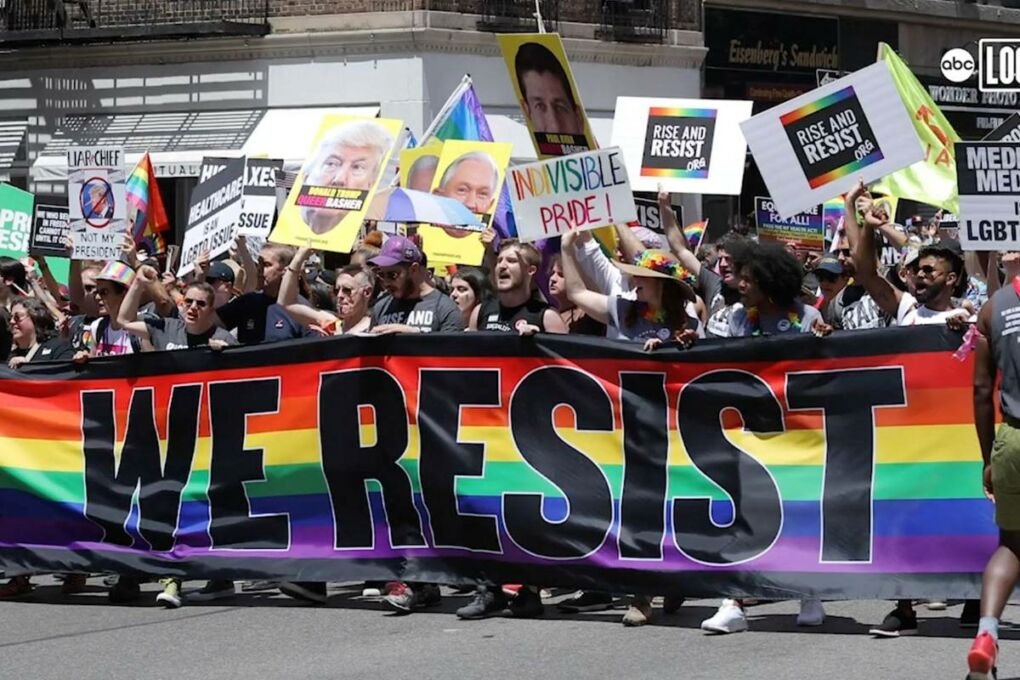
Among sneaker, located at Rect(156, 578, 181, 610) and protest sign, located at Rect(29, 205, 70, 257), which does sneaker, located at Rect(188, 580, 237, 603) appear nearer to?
sneaker, located at Rect(156, 578, 181, 610)

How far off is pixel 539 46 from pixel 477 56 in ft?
48.1

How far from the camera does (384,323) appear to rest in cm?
1097

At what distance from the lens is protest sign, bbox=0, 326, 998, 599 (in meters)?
9.28

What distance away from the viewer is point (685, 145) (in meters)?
14.8

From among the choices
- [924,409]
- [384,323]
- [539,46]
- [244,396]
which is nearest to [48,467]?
[244,396]

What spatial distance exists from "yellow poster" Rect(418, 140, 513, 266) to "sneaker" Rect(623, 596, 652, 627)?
15.3 feet

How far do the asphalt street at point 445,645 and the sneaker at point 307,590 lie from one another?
6 cm

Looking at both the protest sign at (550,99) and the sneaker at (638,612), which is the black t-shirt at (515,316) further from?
the protest sign at (550,99)

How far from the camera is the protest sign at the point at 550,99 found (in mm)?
12586

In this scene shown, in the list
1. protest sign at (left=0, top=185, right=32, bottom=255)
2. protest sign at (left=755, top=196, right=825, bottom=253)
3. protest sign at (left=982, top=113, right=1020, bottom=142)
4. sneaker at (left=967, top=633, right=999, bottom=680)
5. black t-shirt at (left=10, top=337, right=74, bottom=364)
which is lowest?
sneaker at (left=967, top=633, right=999, bottom=680)

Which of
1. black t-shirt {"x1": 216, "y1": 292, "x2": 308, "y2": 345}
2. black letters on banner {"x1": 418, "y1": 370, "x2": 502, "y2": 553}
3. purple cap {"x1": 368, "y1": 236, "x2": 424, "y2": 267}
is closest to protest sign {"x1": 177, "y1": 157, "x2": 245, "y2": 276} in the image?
A: black t-shirt {"x1": 216, "y1": 292, "x2": 308, "y2": 345}

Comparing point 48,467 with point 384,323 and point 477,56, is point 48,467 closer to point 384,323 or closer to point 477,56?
point 384,323

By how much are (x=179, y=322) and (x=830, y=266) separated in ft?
12.2

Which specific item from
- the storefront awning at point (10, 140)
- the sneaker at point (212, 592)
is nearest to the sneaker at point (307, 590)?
the sneaker at point (212, 592)
